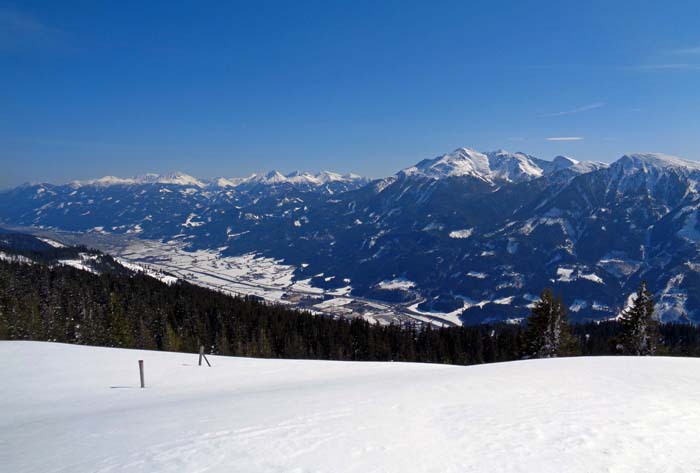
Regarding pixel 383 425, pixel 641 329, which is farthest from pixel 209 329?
pixel 383 425

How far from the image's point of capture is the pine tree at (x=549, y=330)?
4369cm

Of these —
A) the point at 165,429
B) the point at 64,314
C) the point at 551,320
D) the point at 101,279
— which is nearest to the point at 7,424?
the point at 165,429

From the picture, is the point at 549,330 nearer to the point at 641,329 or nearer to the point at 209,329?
the point at 641,329

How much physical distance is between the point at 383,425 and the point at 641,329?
44.1m

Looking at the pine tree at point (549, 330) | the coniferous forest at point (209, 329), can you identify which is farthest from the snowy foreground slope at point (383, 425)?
the coniferous forest at point (209, 329)

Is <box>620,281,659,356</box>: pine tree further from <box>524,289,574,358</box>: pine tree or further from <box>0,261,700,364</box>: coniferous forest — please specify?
<box>0,261,700,364</box>: coniferous forest

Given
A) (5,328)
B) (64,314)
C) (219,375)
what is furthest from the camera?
(64,314)

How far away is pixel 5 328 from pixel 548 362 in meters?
70.2

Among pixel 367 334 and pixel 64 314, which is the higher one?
pixel 64 314

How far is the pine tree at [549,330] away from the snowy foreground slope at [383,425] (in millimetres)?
24384

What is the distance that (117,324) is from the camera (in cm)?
6556

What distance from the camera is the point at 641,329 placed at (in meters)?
42.8

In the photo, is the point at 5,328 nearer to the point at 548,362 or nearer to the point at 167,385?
the point at 167,385

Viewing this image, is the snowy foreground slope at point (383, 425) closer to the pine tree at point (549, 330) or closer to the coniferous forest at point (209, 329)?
the pine tree at point (549, 330)
